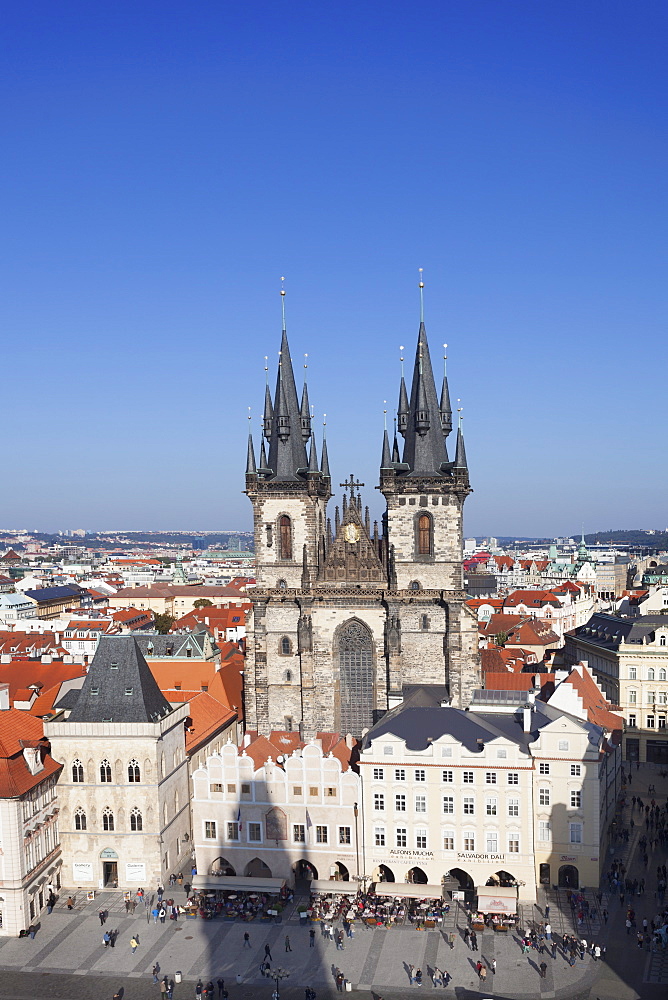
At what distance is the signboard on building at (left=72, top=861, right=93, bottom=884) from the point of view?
5841cm

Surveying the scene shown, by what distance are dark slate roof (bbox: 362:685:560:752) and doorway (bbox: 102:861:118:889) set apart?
17.2 meters

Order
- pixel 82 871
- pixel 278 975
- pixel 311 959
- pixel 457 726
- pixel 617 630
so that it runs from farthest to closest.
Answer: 1. pixel 617 630
2. pixel 457 726
3. pixel 82 871
4. pixel 311 959
5. pixel 278 975

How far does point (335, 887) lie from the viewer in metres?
55.7

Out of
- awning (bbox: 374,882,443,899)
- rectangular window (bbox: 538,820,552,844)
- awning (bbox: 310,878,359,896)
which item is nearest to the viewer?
awning (bbox: 374,882,443,899)

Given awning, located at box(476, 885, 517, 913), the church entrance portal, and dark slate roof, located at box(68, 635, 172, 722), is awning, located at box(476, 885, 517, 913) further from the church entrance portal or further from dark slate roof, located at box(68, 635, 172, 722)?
the church entrance portal

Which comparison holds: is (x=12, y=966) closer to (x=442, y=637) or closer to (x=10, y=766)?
(x=10, y=766)

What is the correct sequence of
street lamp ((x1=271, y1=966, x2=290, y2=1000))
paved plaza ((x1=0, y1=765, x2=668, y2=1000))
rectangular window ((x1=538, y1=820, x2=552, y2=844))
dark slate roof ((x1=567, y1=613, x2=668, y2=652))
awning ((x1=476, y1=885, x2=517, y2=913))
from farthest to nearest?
1. dark slate roof ((x1=567, y1=613, x2=668, y2=652))
2. rectangular window ((x1=538, y1=820, x2=552, y2=844))
3. awning ((x1=476, y1=885, x2=517, y2=913))
4. street lamp ((x1=271, y1=966, x2=290, y2=1000))
5. paved plaza ((x1=0, y1=765, x2=668, y2=1000))

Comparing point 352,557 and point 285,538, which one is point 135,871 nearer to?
point 352,557

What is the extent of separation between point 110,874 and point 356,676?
994 inches

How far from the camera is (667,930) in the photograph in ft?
163

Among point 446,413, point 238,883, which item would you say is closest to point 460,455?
point 446,413

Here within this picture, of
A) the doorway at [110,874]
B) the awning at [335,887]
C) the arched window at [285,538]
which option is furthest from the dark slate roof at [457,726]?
the arched window at [285,538]

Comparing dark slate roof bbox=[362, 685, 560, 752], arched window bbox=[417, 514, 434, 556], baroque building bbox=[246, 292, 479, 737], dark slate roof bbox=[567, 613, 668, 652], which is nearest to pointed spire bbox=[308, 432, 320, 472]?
baroque building bbox=[246, 292, 479, 737]

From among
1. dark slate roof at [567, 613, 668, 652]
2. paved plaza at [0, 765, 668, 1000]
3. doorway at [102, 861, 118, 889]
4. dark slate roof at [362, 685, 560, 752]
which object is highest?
dark slate roof at [567, 613, 668, 652]
